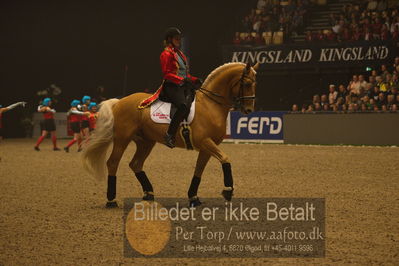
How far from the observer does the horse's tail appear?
977 centimetres

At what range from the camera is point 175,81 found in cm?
916

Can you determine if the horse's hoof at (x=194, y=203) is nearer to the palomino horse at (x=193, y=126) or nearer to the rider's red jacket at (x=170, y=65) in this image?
the palomino horse at (x=193, y=126)

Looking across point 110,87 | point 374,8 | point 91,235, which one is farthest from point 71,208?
point 110,87

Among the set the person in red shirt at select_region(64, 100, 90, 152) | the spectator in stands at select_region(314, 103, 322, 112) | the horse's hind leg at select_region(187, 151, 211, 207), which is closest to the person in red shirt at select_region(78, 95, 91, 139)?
the person in red shirt at select_region(64, 100, 90, 152)

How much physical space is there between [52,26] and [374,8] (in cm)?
1650

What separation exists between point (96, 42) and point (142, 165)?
922 inches

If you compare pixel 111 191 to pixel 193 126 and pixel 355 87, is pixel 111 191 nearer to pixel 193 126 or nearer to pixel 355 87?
pixel 193 126

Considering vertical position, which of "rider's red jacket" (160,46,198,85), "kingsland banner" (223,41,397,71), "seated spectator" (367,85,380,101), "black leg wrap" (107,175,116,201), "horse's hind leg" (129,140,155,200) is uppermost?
"kingsland banner" (223,41,397,71)

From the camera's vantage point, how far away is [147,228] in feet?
24.8

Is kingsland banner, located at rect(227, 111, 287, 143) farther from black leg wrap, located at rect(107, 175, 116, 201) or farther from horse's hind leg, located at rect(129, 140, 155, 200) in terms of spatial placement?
black leg wrap, located at rect(107, 175, 116, 201)

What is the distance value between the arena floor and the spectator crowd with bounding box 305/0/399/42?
21.2 ft

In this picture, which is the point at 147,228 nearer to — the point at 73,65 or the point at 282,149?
the point at 282,149

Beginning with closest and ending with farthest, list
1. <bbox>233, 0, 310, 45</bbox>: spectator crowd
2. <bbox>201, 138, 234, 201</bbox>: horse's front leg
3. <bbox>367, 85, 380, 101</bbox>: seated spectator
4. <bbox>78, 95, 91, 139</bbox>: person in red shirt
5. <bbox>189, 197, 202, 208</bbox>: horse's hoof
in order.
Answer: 1. <bbox>201, 138, 234, 201</bbox>: horse's front leg
2. <bbox>189, 197, 202, 208</bbox>: horse's hoof
3. <bbox>78, 95, 91, 139</bbox>: person in red shirt
4. <bbox>367, 85, 380, 101</bbox>: seated spectator
5. <bbox>233, 0, 310, 45</bbox>: spectator crowd

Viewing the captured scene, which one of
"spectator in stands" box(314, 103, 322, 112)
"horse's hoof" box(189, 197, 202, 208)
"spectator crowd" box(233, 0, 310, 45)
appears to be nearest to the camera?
"horse's hoof" box(189, 197, 202, 208)
